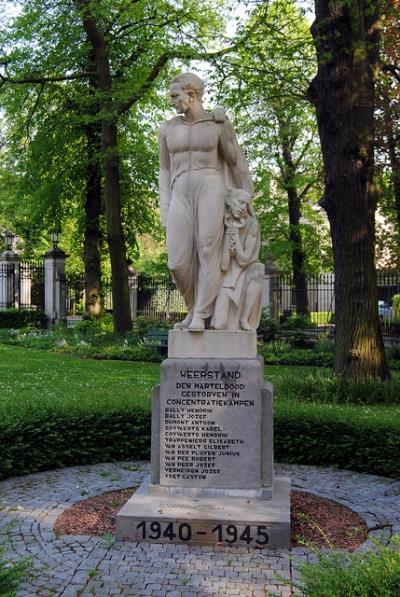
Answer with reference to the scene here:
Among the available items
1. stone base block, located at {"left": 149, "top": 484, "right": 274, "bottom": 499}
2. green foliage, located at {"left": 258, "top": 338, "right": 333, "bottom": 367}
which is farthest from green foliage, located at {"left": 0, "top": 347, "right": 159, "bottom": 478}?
green foliage, located at {"left": 258, "top": 338, "right": 333, "bottom": 367}

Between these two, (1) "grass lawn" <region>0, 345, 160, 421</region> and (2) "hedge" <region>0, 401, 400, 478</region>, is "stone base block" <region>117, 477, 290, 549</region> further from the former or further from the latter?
(1) "grass lawn" <region>0, 345, 160, 421</region>

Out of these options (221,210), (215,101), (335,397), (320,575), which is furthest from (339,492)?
(215,101)

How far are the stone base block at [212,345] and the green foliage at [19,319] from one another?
22149 mm

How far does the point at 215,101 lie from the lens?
51.6 ft

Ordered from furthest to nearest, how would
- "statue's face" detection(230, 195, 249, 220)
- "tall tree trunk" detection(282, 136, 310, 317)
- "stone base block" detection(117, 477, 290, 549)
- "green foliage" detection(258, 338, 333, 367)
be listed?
"tall tree trunk" detection(282, 136, 310, 317) → "green foliage" detection(258, 338, 333, 367) → "statue's face" detection(230, 195, 249, 220) → "stone base block" detection(117, 477, 290, 549)

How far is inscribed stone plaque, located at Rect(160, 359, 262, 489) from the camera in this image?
6281mm

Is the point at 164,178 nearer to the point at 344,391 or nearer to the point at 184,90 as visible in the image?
the point at 184,90

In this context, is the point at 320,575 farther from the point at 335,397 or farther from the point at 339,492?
the point at 335,397

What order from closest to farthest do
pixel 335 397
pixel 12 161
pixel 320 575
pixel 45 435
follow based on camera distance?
pixel 320 575, pixel 45 435, pixel 335 397, pixel 12 161

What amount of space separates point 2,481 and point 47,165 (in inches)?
750

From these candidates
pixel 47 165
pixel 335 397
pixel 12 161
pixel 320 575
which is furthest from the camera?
pixel 12 161

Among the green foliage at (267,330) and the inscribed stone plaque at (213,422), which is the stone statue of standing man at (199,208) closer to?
the inscribed stone plaque at (213,422)

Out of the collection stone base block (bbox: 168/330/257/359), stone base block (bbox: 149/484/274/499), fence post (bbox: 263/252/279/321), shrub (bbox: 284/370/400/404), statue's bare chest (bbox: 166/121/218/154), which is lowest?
stone base block (bbox: 149/484/274/499)

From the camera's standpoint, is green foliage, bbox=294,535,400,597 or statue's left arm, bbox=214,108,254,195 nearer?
green foliage, bbox=294,535,400,597
